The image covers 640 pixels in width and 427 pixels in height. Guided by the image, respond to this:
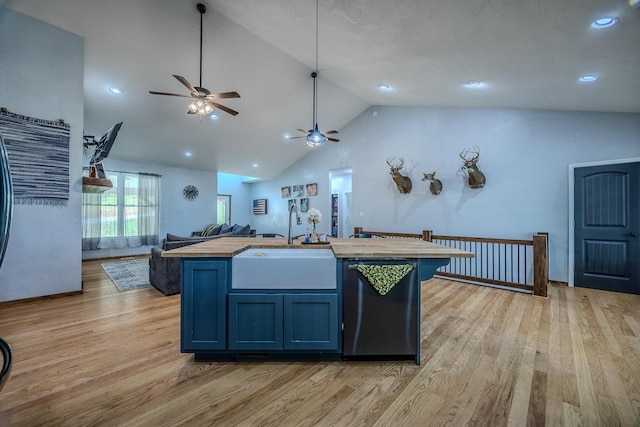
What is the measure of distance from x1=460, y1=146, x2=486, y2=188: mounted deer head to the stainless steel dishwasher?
3.68 metres

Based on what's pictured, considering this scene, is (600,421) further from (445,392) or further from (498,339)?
(498,339)

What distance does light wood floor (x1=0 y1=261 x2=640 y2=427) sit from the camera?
5.34ft

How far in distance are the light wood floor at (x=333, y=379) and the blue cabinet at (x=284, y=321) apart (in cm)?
17

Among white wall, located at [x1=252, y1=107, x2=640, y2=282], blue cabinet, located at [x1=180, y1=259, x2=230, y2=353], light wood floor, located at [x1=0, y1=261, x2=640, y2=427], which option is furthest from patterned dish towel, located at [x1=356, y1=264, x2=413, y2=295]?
white wall, located at [x1=252, y1=107, x2=640, y2=282]

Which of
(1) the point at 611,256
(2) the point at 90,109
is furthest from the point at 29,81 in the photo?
(1) the point at 611,256

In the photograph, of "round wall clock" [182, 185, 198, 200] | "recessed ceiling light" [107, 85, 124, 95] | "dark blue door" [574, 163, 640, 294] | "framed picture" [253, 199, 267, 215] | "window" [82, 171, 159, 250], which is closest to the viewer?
"dark blue door" [574, 163, 640, 294]

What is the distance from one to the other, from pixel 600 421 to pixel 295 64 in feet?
18.0

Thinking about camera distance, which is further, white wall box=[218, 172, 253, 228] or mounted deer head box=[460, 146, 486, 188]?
white wall box=[218, 172, 253, 228]

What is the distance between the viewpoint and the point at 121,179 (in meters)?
7.31

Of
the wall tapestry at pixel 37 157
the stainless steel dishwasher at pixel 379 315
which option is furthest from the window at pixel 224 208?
the stainless steel dishwasher at pixel 379 315

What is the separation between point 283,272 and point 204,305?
2.16 feet

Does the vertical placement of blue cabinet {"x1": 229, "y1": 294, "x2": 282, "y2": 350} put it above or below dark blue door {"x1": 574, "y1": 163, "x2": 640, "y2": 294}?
below

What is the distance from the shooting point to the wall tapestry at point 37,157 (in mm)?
3338

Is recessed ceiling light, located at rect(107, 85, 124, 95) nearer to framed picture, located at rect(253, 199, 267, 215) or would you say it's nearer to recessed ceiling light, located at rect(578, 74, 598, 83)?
framed picture, located at rect(253, 199, 267, 215)
